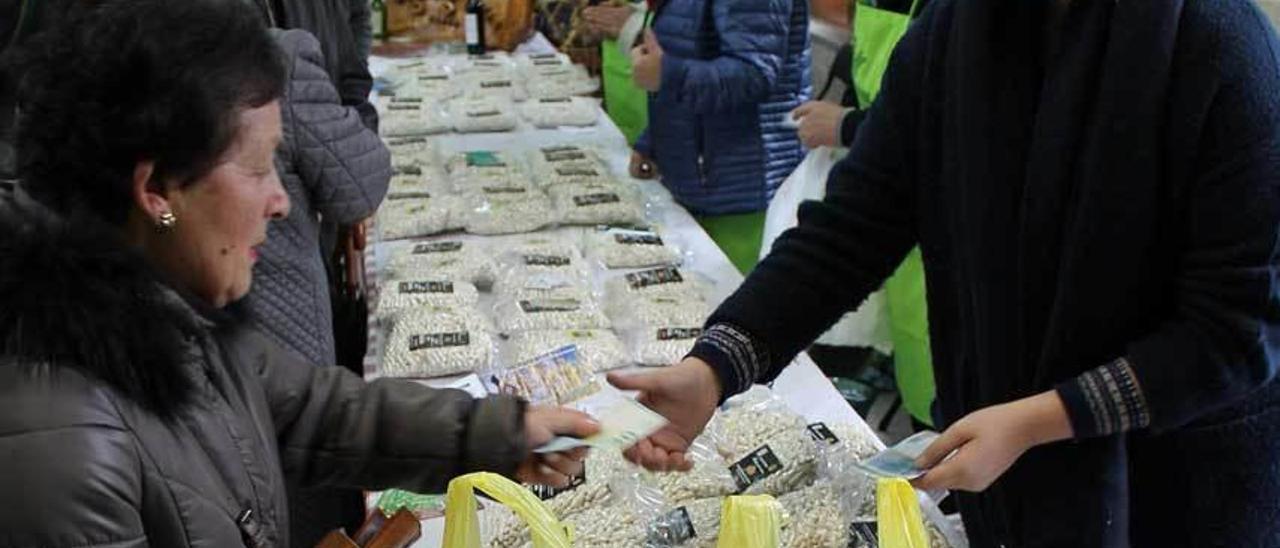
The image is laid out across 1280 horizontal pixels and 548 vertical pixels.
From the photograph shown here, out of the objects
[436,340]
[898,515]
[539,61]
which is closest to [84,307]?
[898,515]

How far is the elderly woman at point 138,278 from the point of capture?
0.82 m

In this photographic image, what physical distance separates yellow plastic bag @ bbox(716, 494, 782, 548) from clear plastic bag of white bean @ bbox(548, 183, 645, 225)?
1445mm

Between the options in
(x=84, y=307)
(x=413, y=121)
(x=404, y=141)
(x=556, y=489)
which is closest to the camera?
(x=84, y=307)

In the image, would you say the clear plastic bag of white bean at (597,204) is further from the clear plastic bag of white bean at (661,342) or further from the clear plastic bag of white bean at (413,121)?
the clear plastic bag of white bean at (413,121)

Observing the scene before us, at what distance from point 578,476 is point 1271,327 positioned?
827 mm

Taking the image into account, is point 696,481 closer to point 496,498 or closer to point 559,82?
point 496,498

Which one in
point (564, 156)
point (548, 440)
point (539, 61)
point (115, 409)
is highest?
point (115, 409)

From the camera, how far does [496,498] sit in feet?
3.70

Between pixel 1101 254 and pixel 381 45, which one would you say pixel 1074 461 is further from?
pixel 381 45

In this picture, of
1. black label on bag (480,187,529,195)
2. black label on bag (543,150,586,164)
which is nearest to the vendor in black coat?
black label on bag (480,187,529,195)

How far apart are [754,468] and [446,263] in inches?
38.0

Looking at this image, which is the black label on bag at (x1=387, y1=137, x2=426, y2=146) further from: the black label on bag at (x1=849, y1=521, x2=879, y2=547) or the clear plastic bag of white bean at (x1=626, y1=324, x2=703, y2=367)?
the black label on bag at (x1=849, y1=521, x2=879, y2=547)

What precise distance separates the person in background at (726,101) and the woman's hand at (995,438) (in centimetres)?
151

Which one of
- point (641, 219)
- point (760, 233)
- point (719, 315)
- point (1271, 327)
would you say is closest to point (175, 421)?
point (719, 315)
